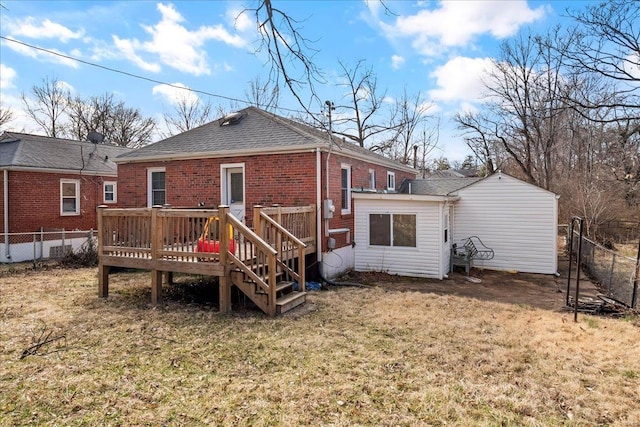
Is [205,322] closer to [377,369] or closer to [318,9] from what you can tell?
[377,369]

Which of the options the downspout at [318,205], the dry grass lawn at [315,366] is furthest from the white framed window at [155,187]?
the downspout at [318,205]

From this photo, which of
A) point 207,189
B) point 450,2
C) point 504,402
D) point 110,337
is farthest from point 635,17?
point 110,337

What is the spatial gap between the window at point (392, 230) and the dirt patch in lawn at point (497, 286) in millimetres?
997

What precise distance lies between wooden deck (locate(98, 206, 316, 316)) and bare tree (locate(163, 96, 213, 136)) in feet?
81.7

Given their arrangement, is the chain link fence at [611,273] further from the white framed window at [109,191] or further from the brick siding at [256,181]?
the white framed window at [109,191]

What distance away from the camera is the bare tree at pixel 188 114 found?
30.9m

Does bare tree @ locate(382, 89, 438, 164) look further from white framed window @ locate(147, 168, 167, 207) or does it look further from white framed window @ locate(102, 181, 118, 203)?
white framed window @ locate(147, 168, 167, 207)

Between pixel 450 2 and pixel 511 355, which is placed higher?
pixel 450 2

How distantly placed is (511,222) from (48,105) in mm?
35056

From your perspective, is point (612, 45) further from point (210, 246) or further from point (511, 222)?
point (210, 246)

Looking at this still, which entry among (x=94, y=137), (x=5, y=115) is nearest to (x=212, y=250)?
(x=94, y=137)

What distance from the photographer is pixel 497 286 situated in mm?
10070

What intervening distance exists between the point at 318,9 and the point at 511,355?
5.00m

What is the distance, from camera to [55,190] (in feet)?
49.7
